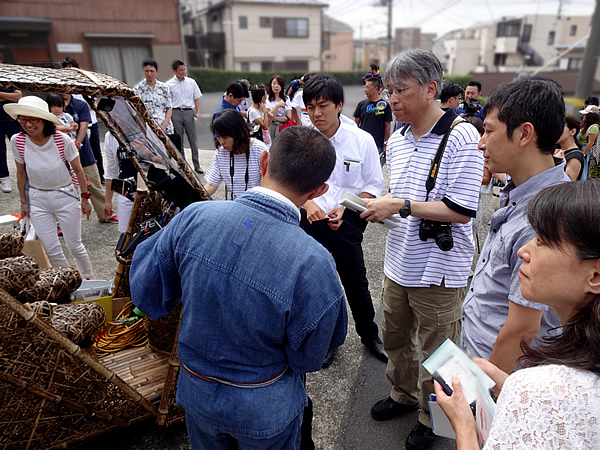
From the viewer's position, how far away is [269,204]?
1.29 meters

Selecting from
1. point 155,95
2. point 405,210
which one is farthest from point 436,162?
point 155,95

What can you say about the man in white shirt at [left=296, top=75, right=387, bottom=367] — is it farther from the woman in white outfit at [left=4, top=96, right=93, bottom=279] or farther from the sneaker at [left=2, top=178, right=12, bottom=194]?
the sneaker at [left=2, top=178, right=12, bottom=194]

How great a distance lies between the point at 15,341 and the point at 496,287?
2.10m

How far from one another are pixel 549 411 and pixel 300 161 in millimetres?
985

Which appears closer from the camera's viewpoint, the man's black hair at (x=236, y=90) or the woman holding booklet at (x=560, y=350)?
the woman holding booklet at (x=560, y=350)

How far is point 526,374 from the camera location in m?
0.87

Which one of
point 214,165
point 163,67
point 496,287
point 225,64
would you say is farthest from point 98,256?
point 225,64

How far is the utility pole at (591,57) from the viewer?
203 inches

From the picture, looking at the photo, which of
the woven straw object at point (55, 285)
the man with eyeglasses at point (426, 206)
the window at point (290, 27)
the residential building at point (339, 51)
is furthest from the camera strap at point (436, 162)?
the residential building at point (339, 51)

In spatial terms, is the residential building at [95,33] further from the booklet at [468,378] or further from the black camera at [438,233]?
the booklet at [468,378]

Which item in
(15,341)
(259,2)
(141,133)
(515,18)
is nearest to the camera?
(15,341)

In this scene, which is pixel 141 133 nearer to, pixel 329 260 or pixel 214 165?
pixel 214 165

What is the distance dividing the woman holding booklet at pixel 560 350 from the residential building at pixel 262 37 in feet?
116

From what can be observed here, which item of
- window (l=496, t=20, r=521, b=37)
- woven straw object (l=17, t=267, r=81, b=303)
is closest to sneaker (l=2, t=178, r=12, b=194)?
woven straw object (l=17, t=267, r=81, b=303)
